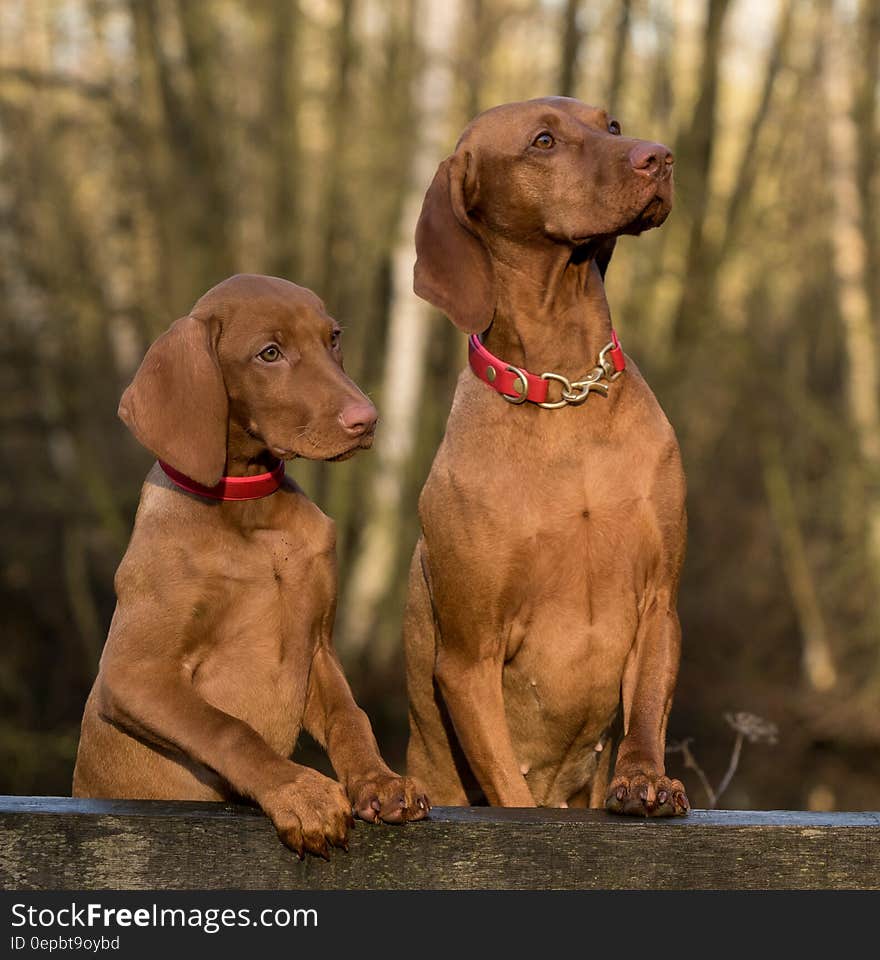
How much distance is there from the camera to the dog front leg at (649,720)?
403cm

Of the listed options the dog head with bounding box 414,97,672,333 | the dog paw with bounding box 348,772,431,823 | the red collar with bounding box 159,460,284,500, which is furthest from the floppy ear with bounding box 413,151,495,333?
the dog paw with bounding box 348,772,431,823

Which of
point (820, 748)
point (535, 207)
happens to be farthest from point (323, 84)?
point (535, 207)

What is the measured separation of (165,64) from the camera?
52.1 feet

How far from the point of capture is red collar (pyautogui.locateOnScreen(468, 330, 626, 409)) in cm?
472

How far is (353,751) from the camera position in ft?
13.4

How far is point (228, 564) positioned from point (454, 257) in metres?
1.17

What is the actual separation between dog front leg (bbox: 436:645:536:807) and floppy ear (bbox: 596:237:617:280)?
1.27m

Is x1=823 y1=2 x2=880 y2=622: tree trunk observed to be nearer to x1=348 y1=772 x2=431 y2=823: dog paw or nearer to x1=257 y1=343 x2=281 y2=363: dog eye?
→ x1=257 y1=343 x2=281 y2=363: dog eye

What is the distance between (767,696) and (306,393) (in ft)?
36.9

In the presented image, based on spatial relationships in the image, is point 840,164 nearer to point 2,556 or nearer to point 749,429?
point 749,429

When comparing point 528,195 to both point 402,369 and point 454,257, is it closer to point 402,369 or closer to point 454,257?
point 454,257

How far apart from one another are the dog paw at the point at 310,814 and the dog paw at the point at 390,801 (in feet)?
0.25

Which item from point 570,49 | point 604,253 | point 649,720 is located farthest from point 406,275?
point 649,720

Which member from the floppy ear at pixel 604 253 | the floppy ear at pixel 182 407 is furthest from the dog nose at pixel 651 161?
the floppy ear at pixel 182 407
